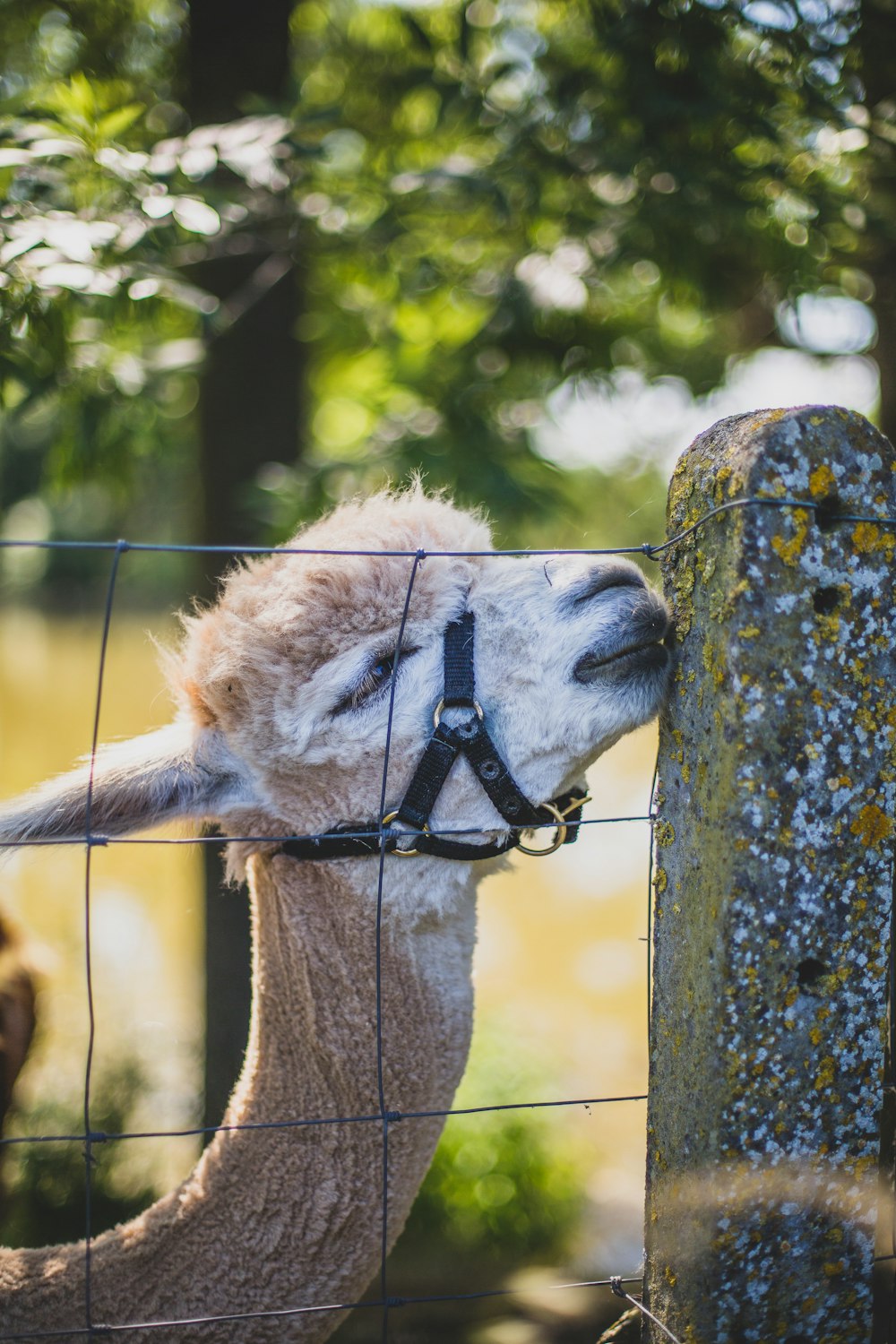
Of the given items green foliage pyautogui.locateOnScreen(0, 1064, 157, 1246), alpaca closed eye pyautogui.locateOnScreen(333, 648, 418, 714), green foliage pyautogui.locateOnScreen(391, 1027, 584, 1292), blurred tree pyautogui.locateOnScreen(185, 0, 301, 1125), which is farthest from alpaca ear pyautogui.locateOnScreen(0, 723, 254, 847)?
green foliage pyautogui.locateOnScreen(391, 1027, 584, 1292)

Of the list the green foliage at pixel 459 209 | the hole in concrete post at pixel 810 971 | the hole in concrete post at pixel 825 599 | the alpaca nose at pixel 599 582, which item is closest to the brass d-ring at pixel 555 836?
the alpaca nose at pixel 599 582

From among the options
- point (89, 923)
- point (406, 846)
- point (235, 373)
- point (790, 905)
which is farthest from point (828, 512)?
point (235, 373)

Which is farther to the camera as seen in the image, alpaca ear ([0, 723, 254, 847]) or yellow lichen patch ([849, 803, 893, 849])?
alpaca ear ([0, 723, 254, 847])

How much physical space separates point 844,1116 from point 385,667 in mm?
1210

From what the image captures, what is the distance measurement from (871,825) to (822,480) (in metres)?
0.54

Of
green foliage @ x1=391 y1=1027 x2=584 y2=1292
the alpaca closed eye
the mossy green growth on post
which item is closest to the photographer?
the mossy green growth on post

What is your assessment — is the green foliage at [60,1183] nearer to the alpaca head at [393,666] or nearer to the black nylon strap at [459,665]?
the alpaca head at [393,666]

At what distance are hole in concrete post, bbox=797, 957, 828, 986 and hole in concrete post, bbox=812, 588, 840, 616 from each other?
54 cm

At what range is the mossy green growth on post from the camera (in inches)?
57.4

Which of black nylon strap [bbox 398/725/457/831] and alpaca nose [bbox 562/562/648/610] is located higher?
alpaca nose [bbox 562/562/648/610]

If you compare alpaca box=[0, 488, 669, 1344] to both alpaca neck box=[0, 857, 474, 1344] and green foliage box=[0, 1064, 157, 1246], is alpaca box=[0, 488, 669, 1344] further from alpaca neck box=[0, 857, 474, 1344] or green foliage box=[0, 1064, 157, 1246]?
green foliage box=[0, 1064, 157, 1246]

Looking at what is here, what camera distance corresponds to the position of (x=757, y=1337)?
1481 millimetres

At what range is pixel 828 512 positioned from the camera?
1496mm

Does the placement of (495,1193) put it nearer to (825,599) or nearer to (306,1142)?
(306,1142)
